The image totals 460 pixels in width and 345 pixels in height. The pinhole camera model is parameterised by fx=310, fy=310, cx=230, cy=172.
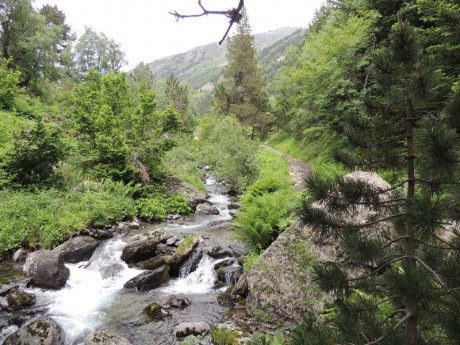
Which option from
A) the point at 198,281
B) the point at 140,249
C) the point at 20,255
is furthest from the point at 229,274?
the point at 20,255

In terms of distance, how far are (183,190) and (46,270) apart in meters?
10.2

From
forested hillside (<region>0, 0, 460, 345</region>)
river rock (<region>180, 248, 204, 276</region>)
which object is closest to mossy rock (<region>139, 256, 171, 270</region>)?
forested hillside (<region>0, 0, 460, 345</region>)

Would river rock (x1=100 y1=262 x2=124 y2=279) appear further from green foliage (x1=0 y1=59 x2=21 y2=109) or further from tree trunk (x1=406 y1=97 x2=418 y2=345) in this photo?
green foliage (x1=0 y1=59 x2=21 y2=109)

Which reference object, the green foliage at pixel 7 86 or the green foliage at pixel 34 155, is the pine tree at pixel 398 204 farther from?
the green foliage at pixel 7 86

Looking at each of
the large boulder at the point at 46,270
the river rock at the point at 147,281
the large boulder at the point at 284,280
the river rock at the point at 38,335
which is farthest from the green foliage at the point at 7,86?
the large boulder at the point at 284,280

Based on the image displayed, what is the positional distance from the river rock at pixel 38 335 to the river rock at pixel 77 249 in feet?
12.9

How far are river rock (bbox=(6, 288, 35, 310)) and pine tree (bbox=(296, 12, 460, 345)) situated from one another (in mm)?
7624

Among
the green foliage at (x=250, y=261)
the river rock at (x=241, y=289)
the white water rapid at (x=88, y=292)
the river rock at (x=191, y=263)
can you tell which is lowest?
the river rock at (x=191, y=263)

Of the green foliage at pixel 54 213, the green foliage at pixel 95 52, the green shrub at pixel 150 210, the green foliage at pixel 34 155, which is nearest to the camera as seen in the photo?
the green foliage at pixel 54 213

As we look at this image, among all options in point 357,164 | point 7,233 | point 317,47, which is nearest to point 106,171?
point 7,233

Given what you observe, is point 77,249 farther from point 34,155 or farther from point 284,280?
point 284,280

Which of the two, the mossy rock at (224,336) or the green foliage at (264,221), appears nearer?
the mossy rock at (224,336)

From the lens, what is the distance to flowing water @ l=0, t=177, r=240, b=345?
673 centimetres

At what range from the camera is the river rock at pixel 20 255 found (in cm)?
966
